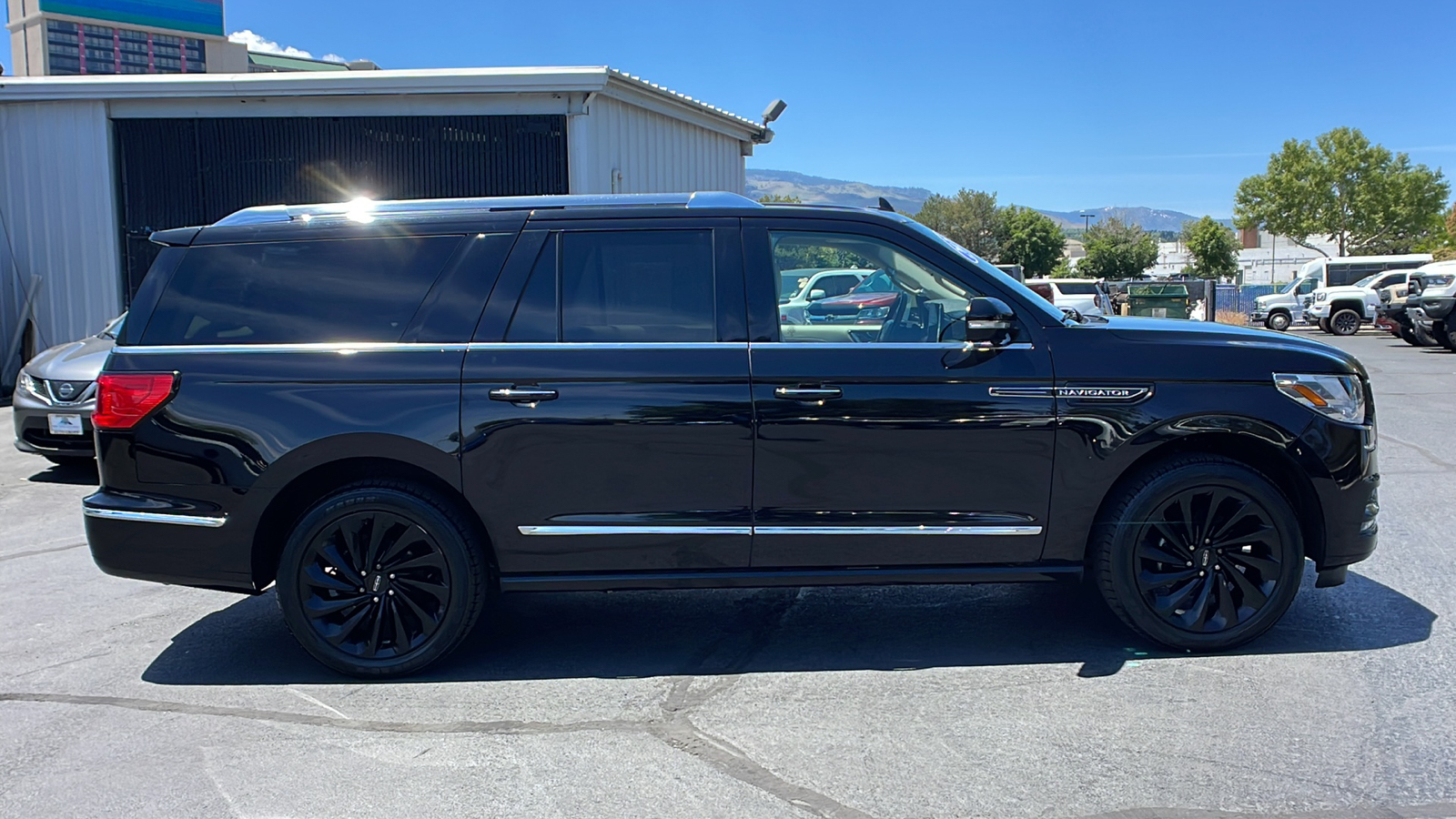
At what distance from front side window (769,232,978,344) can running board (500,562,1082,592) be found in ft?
3.15

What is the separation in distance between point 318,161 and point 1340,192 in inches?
2496

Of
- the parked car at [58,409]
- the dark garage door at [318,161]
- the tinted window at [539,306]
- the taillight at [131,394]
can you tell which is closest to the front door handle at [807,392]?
the tinted window at [539,306]

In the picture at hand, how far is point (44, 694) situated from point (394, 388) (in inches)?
74.2

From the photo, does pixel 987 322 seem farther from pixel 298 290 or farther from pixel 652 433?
pixel 298 290

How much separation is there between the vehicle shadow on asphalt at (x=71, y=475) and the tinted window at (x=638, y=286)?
6614 millimetres

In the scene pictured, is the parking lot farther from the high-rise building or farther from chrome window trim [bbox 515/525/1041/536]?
the high-rise building

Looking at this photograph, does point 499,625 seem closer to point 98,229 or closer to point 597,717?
point 597,717

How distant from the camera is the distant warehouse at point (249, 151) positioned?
13539 millimetres

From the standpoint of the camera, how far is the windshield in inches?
186

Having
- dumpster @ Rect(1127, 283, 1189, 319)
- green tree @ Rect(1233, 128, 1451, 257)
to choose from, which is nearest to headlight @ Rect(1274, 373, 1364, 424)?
dumpster @ Rect(1127, 283, 1189, 319)

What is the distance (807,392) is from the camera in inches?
179

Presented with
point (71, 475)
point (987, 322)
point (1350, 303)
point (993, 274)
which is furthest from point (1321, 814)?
point (1350, 303)

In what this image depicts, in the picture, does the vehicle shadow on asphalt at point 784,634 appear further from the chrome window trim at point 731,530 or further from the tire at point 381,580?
the chrome window trim at point 731,530

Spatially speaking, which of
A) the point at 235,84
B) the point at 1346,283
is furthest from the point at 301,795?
the point at 1346,283
